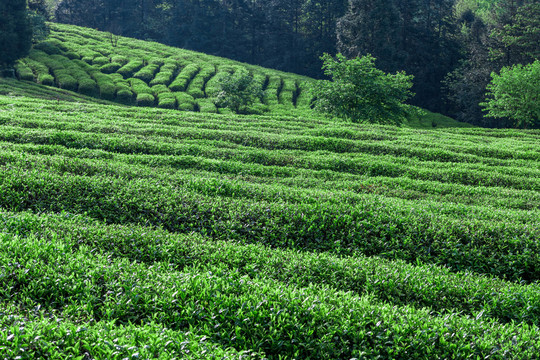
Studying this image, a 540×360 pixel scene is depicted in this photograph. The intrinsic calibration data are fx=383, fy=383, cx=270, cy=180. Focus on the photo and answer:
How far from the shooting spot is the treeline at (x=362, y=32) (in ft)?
178

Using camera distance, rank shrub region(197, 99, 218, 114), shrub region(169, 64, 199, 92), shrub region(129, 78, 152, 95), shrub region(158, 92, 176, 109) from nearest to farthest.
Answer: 1. shrub region(197, 99, 218, 114)
2. shrub region(158, 92, 176, 109)
3. shrub region(129, 78, 152, 95)
4. shrub region(169, 64, 199, 92)

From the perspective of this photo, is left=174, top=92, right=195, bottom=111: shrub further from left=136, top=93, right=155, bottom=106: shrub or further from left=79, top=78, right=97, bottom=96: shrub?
left=79, top=78, right=97, bottom=96: shrub

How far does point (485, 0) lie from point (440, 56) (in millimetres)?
49230

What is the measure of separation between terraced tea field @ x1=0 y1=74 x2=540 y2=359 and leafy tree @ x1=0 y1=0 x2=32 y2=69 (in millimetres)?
32971

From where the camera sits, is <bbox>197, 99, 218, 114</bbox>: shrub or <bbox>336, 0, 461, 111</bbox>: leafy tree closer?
<bbox>197, 99, 218, 114</bbox>: shrub

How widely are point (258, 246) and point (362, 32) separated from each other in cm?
5609

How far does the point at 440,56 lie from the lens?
6438cm

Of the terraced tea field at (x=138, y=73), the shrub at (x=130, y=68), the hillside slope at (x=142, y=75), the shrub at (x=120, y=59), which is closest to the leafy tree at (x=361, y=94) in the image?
the terraced tea field at (x=138, y=73)

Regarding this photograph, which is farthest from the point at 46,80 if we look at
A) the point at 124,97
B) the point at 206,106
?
the point at 206,106

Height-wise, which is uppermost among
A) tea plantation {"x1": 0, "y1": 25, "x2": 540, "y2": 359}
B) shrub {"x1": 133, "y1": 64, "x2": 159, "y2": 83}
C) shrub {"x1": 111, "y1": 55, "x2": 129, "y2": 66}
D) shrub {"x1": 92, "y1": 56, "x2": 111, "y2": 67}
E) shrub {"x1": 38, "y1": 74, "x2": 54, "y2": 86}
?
shrub {"x1": 111, "y1": 55, "x2": 129, "y2": 66}

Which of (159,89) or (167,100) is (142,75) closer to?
(159,89)

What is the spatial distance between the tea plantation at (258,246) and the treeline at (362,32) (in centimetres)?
4263

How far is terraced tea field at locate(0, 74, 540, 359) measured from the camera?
4820 mm

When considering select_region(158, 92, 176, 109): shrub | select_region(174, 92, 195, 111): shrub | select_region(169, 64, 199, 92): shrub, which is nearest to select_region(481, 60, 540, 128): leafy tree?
select_region(174, 92, 195, 111): shrub
